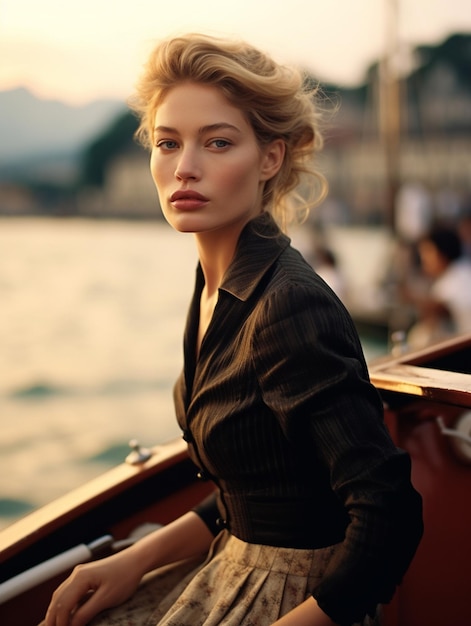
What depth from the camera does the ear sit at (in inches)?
50.6

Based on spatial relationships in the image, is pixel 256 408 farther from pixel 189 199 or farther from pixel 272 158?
pixel 272 158

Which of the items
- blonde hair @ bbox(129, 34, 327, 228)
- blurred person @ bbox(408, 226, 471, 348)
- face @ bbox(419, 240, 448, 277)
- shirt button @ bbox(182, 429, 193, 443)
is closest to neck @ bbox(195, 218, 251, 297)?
blonde hair @ bbox(129, 34, 327, 228)

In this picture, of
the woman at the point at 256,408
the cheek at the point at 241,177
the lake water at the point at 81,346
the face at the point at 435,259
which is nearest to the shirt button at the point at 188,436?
the woman at the point at 256,408

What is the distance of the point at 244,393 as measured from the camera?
43.3 inches

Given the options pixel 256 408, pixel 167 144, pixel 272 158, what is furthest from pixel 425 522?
pixel 167 144

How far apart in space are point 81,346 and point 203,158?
32.0m

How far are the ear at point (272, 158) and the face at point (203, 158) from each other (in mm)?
44

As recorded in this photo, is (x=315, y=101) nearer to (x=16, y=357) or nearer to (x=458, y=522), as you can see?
(x=458, y=522)

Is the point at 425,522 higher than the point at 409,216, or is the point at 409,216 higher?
the point at 425,522

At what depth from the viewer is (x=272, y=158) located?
130 centimetres

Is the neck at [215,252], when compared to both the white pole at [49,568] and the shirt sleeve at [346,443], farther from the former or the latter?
the white pole at [49,568]

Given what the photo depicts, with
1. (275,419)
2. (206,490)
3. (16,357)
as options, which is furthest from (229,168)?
(16,357)

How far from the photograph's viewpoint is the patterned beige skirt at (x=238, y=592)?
1134 millimetres

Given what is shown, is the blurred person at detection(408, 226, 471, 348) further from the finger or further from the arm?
the finger
